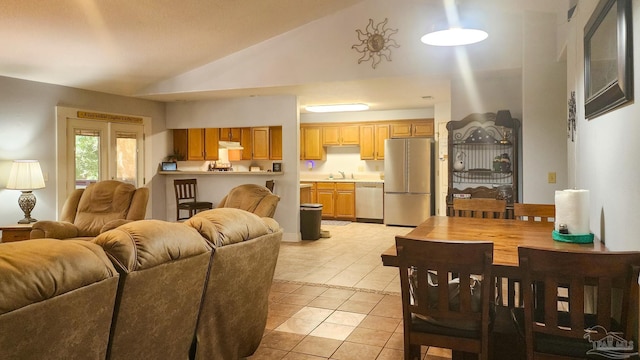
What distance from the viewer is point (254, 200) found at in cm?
477

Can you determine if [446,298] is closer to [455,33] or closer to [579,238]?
[579,238]

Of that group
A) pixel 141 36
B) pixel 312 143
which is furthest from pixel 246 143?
pixel 141 36

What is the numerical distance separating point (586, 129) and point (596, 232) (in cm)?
74

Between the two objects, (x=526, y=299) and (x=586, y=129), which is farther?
(x=586, y=129)

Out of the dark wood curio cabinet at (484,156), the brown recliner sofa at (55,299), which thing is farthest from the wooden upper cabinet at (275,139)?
the brown recliner sofa at (55,299)

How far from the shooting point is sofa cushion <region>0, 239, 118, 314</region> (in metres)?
1.33

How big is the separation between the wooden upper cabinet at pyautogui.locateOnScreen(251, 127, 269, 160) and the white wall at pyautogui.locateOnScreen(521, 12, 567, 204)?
4.54 meters

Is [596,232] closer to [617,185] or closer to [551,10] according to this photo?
[617,185]

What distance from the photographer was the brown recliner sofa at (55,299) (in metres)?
1.32

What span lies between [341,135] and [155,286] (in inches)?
312

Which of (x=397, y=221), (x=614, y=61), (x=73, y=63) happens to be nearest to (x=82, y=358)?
(x=614, y=61)

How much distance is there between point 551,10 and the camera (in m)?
4.62

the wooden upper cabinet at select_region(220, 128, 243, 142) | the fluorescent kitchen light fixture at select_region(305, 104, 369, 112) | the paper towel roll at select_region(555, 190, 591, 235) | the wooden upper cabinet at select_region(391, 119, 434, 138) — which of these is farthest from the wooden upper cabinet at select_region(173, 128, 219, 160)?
the paper towel roll at select_region(555, 190, 591, 235)

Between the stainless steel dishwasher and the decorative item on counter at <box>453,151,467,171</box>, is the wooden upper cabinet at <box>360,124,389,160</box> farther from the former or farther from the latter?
the decorative item on counter at <box>453,151,467,171</box>
